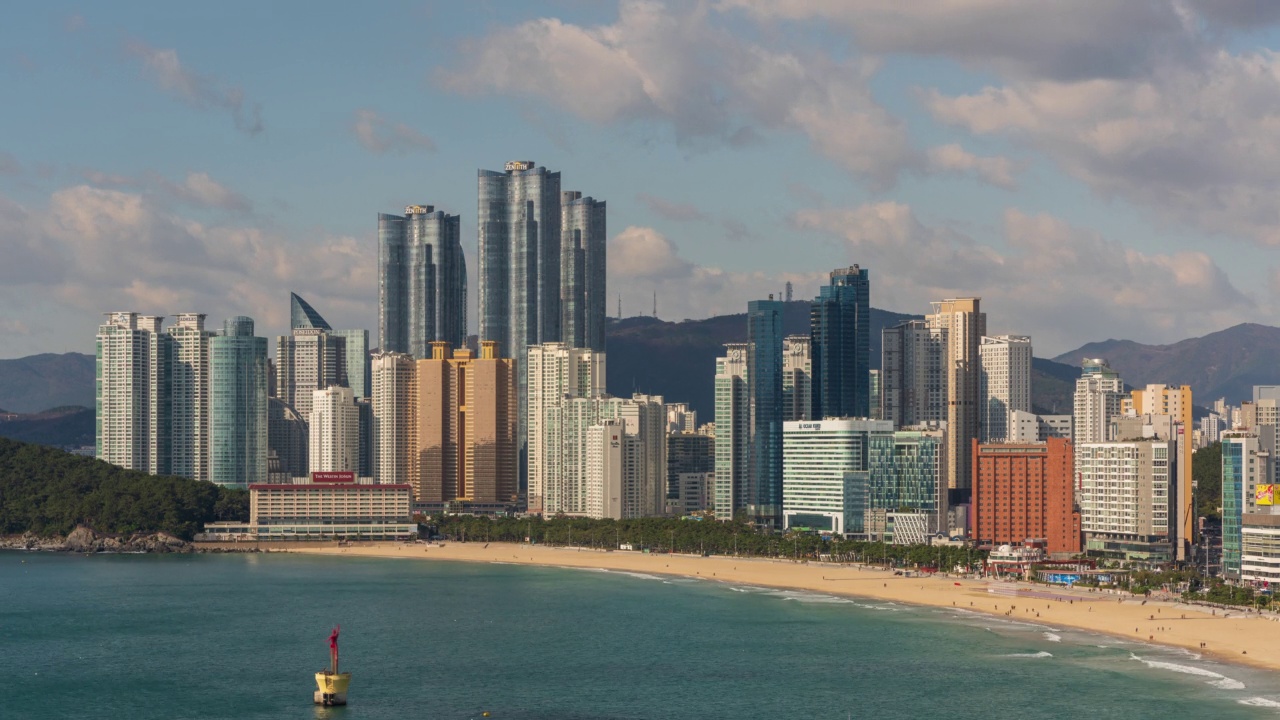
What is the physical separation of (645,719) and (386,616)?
2166 inches

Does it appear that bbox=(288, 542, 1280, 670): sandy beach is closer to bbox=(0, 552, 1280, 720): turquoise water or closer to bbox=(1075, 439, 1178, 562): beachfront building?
bbox=(0, 552, 1280, 720): turquoise water

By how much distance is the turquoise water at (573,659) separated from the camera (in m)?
94.6

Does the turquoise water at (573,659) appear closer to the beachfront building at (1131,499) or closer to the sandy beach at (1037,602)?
the sandy beach at (1037,602)

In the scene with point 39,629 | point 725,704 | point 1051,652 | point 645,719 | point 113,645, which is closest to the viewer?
point 645,719

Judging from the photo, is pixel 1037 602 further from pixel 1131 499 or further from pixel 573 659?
pixel 573 659

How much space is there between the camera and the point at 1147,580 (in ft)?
495

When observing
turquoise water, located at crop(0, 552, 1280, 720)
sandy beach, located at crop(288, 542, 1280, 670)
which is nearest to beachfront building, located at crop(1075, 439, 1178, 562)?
sandy beach, located at crop(288, 542, 1280, 670)

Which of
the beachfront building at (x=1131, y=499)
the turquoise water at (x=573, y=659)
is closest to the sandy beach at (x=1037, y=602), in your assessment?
the turquoise water at (x=573, y=659)

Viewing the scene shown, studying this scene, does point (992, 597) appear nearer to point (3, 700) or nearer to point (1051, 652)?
point (1051, 652)

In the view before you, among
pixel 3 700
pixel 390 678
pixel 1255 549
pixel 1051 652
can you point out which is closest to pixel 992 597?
pixel 1255 549

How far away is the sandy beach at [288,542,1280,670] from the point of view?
11638 centimetres

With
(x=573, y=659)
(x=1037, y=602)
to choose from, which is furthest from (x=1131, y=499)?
(x=573, y=659)

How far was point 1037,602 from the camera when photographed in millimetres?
143375

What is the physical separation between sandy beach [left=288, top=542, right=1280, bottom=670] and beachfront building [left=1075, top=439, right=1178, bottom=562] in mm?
23002
